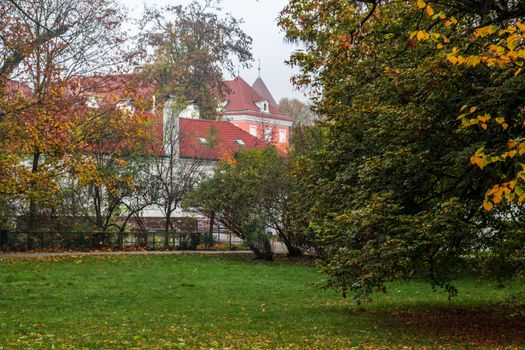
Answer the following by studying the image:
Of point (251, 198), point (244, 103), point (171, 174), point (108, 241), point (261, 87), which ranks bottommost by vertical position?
A: point (108, 241)

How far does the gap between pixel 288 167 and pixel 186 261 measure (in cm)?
558

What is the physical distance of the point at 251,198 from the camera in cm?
2848

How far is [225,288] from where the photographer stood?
19.1 meters

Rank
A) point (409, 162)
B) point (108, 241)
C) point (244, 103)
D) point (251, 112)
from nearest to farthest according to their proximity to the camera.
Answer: point (409, 162)
point (108, 241)
point (251, 112)
point (244, 103)

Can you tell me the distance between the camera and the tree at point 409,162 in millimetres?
11109

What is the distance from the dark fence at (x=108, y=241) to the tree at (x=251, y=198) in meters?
3.26

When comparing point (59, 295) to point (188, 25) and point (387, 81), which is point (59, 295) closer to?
point (387, 81)

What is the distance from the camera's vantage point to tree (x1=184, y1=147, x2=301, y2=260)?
28328 millimetres

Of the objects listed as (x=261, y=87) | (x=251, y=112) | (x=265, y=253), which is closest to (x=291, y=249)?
(x=265, y=253)

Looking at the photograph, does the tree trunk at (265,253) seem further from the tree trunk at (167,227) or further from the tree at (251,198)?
the tree trunk at (167,227)

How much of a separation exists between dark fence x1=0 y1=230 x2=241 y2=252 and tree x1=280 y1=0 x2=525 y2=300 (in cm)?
1822

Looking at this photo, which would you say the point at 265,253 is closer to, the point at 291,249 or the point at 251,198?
the point at 291,249

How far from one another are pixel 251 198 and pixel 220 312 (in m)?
14.4

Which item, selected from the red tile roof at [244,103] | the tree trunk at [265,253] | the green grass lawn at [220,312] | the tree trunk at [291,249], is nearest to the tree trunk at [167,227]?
the tree trunk at [265,253]
